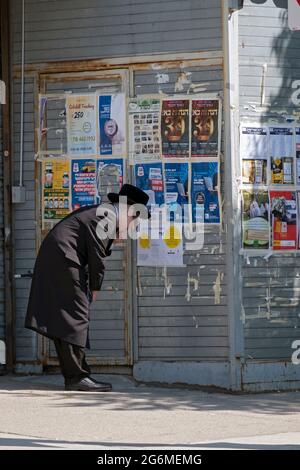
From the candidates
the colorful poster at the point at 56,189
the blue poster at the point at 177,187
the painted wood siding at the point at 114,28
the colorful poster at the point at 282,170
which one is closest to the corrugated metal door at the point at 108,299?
the colorful poster at the point at 56,189

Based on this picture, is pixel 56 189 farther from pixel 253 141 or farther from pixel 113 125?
pixel 253 141

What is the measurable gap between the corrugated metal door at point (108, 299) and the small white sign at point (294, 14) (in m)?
1.67

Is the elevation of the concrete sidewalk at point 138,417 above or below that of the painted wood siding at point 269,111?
below

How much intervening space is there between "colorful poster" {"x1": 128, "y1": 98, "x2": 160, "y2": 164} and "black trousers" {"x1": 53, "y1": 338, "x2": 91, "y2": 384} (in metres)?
1.95

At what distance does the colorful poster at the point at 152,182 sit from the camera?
33.7 feet

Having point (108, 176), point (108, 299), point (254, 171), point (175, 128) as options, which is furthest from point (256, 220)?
point (108, 299)

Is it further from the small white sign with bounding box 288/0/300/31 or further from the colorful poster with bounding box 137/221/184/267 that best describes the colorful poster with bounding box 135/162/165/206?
the small white sign with bounding box 288/0/300/31

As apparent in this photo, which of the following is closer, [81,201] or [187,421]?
[187,421]

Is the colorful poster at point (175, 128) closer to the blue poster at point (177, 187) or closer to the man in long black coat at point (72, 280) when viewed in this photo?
the blue poster at point (177, 187)

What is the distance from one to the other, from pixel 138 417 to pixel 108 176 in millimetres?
2812
